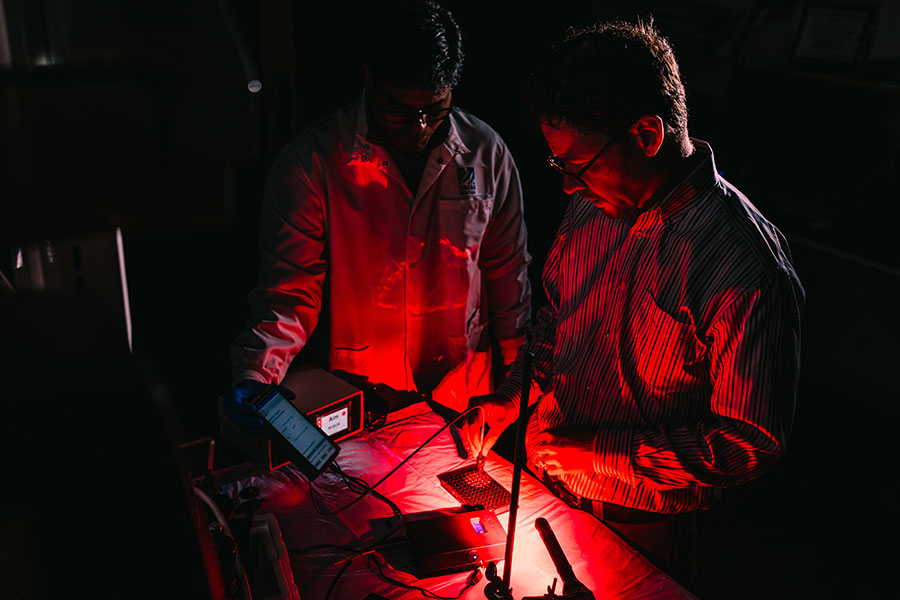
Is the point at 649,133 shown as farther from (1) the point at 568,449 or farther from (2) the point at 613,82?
(1) the point at 568,449

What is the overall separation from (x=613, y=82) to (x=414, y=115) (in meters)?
0.78

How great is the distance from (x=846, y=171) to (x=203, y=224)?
13.3 ft

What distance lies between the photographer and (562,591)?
1.25m

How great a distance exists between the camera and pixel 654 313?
137cm

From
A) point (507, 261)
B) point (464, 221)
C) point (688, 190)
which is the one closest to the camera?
point (688, 190)

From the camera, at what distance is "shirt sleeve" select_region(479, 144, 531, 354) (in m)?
2.26

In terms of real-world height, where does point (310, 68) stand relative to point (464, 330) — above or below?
above

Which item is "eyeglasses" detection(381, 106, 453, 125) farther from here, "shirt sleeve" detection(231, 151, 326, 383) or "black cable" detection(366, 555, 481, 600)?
"black cable" detection(366, 555, 481, 600)

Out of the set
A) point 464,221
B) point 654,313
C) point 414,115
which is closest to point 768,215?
point 464,221

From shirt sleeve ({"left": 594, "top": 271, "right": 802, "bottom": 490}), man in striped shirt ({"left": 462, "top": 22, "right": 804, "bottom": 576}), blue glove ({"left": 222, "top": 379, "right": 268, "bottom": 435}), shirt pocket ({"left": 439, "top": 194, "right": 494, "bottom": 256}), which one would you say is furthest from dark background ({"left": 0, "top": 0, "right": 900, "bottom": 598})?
shirt sleeve ({"left": 594, "top": 271, "right": 802, "bottom": 490})

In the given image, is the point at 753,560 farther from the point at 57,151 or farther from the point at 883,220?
the point at 57,151

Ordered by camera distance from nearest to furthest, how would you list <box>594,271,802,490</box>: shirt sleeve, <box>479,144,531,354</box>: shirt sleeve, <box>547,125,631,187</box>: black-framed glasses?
<box>594,271,802,490</box>: shirt sleeve < <box>547,125,631,187</box>: black-framed glasses < <box>479,144,531,354</box>: shirt sleeve

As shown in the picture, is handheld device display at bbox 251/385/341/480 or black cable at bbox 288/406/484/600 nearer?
black cable at bbox 288/406/484/600

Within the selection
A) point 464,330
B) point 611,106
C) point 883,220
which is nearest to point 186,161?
Answer: point 611,106
